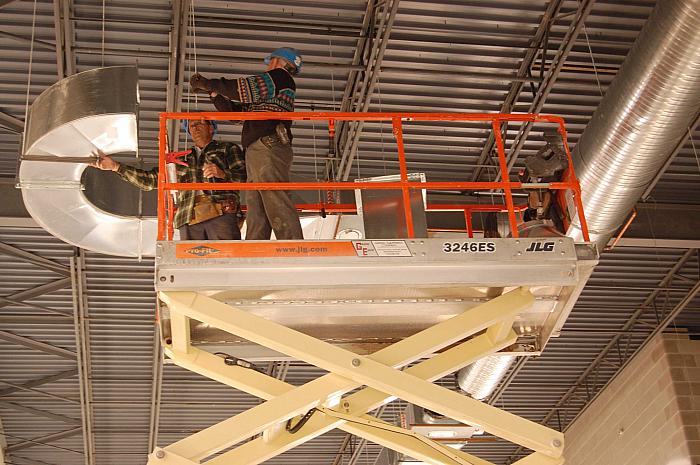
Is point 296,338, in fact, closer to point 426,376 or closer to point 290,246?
point 290,246

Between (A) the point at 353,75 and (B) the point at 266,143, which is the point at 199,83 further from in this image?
(A) the point at 353,75

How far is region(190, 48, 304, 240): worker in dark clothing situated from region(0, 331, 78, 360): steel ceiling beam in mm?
12195

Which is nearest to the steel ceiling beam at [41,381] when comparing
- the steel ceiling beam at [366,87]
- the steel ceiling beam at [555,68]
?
the steel ceiling beam at [366,87]

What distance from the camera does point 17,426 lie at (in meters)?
25.0

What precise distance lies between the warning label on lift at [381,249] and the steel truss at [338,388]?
33.4 inches

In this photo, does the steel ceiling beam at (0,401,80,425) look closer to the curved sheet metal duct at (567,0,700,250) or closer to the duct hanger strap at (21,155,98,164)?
the duct hanger strap at (21,155,98,164)

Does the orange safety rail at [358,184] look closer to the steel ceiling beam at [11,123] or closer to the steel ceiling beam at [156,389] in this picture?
the steel ceiling beam at [11,123]

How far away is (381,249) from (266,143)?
6.68ft

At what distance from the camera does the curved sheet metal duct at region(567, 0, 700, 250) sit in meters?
11.2

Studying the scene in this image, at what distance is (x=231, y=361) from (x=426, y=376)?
1.90 m

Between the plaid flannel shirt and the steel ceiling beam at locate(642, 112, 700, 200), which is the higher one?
the steel ceiling beam at locate(642, 112, 700, 200)

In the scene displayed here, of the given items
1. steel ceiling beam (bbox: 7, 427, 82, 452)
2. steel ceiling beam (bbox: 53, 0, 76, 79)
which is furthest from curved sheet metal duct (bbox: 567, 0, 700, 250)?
steel ceiling beam (bbox: 7, 427, 82, 452)

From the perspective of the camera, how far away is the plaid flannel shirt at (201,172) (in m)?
10.6

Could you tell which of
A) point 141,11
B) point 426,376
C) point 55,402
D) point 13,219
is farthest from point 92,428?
point 426,376
